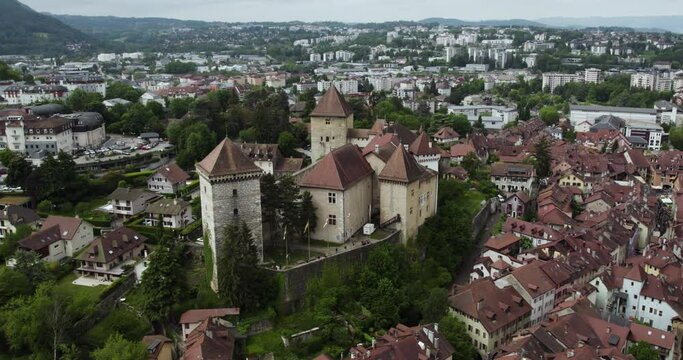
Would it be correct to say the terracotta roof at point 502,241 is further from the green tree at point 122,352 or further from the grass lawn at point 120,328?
the green tree at point 122,352

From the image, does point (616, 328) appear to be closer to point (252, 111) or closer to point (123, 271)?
point (123, 271)

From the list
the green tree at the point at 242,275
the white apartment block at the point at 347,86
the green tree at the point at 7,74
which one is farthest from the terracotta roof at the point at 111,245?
the white apartment block at the point at 347,86

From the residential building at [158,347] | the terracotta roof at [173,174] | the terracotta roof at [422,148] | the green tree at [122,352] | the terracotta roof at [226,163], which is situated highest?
the terracotta roof at [226,163]

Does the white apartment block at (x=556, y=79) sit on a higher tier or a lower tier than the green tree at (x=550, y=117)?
higher

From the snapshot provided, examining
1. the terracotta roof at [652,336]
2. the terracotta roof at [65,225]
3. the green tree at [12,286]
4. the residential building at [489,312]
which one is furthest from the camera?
the terracotta roof at [65,225]

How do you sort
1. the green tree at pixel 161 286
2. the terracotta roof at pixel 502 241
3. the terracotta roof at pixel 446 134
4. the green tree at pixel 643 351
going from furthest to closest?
the terracotta roof at pixel 446 134 → the terracotta roof at pixel 502 241 → the green tree at pixel 161 286 → the green tree at pixel 643 351

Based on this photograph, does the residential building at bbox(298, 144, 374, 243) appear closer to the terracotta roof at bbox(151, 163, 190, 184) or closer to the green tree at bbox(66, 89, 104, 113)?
the terracotta roof at bbox(151, 163, 190, 184)

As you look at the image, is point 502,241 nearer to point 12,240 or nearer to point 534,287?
point 534,287
